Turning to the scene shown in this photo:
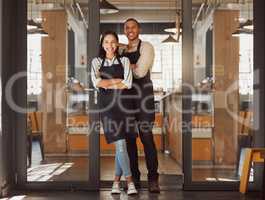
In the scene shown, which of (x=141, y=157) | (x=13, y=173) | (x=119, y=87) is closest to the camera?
(x=119, y=87)

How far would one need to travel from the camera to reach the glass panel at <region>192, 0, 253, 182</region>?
4797 mm

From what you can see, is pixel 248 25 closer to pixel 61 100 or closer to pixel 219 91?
pixel 219 91

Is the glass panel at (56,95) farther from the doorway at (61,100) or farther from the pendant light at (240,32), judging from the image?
the pendant light at (240,32)

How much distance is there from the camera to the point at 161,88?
11234mm

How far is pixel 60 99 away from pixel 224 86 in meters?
1.65

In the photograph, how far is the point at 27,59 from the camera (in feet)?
15.7

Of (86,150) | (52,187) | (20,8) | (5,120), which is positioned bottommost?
(52,187)

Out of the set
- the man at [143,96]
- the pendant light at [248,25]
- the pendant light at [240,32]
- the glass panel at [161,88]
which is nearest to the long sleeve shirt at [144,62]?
the man at [143,96]

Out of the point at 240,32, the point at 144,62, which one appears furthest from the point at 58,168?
the point at 240,32

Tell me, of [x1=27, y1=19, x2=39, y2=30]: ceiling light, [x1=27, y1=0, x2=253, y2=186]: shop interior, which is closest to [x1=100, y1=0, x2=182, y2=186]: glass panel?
[x1=27, y1=0, x2=253, y2=186]: shop interior

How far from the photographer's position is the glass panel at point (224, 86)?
A: 480 centimetres

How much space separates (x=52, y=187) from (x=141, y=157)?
1.83 metres

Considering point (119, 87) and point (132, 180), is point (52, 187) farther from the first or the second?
point (119, 87)

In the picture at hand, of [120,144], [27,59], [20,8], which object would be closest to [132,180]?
[120,144]
